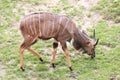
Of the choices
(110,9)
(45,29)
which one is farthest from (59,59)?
(110,9)

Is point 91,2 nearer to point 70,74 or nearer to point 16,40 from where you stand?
point 16,40

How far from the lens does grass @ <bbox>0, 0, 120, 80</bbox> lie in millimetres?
8109

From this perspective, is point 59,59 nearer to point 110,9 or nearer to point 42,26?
point 42,26

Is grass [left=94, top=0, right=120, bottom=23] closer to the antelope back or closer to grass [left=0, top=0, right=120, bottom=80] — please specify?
grass [left=0, top=0, right=120, bottom=80]

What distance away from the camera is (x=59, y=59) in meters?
8.79

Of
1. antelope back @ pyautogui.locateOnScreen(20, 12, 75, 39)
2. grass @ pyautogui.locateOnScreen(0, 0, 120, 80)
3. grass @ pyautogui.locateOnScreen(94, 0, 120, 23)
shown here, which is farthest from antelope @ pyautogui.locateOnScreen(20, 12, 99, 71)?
grass @ pyautogui.locateOnScreen(94, 0, 120, 23)

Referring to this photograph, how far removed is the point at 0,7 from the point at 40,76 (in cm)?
385

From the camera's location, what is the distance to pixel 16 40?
967cm

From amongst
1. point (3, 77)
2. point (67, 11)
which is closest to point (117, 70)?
point (3, 77)

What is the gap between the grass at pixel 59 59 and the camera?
26.6 ft

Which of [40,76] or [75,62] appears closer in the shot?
[40,76]

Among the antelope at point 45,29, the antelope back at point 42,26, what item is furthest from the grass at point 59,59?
the antelope back at point 42,26

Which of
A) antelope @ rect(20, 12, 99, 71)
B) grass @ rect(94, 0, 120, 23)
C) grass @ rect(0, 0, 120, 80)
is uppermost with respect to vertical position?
antelope @ rect(20, 12, 99, 71)

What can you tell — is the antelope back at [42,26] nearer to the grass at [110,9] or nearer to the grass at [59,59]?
the grass at [59,59]
